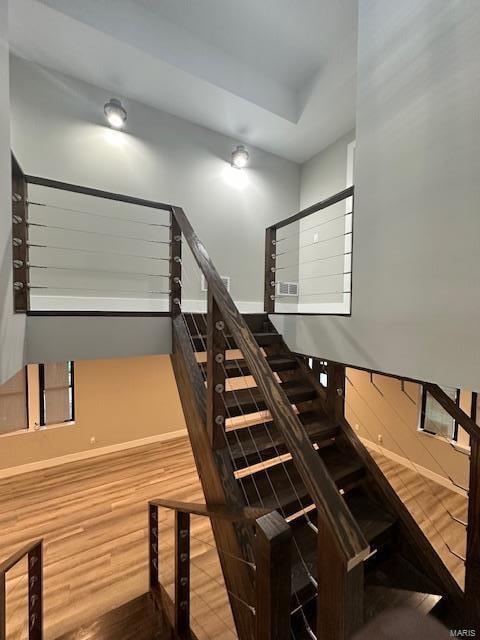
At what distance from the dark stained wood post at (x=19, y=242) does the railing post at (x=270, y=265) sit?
6.38ft

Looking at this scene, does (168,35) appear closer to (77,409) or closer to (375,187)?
(375,187)

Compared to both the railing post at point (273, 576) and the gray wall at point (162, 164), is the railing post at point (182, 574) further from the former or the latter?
the gray wall at point (162, 164)

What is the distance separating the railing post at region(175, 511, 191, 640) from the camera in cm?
177

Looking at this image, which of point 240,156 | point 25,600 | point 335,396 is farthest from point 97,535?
point 240,156

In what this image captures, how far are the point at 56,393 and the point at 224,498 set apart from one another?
3.99 m

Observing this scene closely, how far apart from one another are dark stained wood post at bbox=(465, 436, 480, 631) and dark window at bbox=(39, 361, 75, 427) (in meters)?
4.84

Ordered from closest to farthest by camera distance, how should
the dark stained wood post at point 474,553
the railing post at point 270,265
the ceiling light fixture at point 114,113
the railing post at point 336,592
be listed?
the railing post at point 336,592 → the dark stained wood post at point 474,553 → the railing post at point 270,265 → the ceiling light fixture at point 114,113

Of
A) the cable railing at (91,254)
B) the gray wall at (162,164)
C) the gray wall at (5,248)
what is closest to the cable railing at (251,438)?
the gray wall at (5,248)

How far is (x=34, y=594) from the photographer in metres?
1.86

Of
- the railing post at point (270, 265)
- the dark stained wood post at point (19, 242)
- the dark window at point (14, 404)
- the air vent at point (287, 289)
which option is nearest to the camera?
the dark stained wood post at point (19, 242)

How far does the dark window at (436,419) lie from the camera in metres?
4.16

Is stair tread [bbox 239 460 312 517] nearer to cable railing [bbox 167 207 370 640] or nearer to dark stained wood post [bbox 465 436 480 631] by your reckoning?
cable railing [bbox 167 207 370 640]

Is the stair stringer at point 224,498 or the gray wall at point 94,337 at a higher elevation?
the gray wall at point 94,337

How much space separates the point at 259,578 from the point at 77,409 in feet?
14.5
